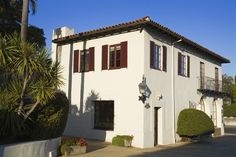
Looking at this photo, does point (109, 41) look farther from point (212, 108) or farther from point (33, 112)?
point (212, 108)

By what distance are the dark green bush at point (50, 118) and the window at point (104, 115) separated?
5.76 metres

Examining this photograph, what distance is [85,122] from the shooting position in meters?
19.5

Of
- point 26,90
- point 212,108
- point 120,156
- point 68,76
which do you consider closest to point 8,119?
point 26,90

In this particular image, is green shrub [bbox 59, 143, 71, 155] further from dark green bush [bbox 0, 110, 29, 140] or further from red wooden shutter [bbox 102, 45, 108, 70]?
red wooden shutter [bbox 102, 45, 108, 70]

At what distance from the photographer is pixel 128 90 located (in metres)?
17.3

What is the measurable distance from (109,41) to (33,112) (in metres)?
7.72

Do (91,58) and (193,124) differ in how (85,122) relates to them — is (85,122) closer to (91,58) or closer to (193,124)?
Result: (91,58)

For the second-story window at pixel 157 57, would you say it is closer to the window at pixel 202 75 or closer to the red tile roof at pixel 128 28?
the red tile roof at pixel 128 28

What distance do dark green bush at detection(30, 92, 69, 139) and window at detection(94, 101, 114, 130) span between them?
18.9 feet

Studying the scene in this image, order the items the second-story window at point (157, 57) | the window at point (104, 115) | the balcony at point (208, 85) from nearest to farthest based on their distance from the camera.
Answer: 1. the second-story window at point (157, 57)
2. the window at point (104, 115)
3. the balcony at point (208, 85)

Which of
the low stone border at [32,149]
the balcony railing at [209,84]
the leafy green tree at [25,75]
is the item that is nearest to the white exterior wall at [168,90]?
the balcony railing at [209,84]

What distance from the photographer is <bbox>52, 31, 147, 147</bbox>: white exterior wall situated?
16859mm

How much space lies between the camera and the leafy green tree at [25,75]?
11.3 metres

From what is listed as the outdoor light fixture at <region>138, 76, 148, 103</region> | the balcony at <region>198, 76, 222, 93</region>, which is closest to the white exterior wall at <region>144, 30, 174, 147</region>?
the outdoor light fixture at <region>138, 76, 148, 103</region>
